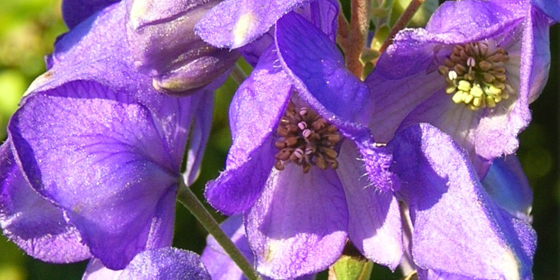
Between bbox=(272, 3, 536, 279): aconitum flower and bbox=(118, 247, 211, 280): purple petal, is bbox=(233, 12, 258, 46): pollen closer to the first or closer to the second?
bbox=(272, 3, 536, 279): aconitum flower

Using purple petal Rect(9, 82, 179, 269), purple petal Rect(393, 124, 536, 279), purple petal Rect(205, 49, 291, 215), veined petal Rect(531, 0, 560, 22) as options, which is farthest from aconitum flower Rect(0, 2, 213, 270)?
veined petal Rect(531, 0, 560, 22)

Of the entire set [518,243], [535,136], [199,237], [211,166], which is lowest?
[535,136]

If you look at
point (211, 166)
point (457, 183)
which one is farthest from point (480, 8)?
point (211, 166)

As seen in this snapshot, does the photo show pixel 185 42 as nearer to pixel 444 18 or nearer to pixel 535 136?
pixel 444 18

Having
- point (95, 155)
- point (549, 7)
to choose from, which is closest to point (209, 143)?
point (95, 155)

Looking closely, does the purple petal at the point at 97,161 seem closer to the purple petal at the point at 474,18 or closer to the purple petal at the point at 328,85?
the purple petal at the point at 328,85

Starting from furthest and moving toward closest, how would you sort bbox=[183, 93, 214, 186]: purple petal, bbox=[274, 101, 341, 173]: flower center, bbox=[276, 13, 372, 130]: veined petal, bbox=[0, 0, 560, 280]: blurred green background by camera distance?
bbox=[0, 0, 560, 280]: blurred green background, bbox=[183, 93, 214, 186]: purple petal, bbox=[274, 101, 341, 173]: flower center, bbox=[276, 13, 372, 130]: veined petal
